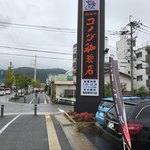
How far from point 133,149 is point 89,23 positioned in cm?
1366

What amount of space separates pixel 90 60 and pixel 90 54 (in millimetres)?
398

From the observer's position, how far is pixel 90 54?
1928 cm

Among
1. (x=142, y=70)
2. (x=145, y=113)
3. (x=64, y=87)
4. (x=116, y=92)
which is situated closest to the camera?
(x=116, y=92)

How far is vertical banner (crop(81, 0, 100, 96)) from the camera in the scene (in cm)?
1911

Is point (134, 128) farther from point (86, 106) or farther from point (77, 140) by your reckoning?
point (86, 106)

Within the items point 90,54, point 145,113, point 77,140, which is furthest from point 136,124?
point 90,54

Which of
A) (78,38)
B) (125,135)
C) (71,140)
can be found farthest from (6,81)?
(125,135)

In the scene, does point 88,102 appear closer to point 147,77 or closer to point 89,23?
point 89,23

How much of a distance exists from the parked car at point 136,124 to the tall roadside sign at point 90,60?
10.9 meters

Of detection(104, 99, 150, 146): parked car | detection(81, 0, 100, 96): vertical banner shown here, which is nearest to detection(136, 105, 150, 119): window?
detection(104, 99, 150, 146): parked car

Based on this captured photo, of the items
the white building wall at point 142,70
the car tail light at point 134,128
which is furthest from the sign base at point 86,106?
the white building wall at point 142,70

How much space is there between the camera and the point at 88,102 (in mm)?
18906

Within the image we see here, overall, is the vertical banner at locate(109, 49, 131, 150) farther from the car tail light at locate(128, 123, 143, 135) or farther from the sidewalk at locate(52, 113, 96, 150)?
the sidewalk at locate(52, 113, 96, 150)

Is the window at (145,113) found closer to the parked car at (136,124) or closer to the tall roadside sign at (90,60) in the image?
the parked car at (136,124)
